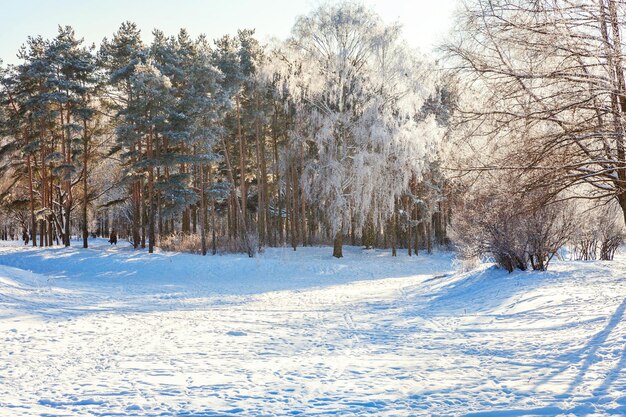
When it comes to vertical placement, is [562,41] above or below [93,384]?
above

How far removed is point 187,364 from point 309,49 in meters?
21.6

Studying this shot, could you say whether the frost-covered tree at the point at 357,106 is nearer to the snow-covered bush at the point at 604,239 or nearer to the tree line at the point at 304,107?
the tree line at the point at 304,107

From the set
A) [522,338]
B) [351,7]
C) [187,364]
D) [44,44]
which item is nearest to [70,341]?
[187,364]

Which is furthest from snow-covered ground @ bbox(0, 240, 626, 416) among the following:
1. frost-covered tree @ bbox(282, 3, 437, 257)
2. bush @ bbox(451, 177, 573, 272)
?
frost-covered tree @ bbox(282, 3, 437, 257)

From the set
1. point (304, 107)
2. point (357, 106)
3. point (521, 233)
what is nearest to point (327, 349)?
point (521, 233)

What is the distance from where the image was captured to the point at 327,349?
23.4ft

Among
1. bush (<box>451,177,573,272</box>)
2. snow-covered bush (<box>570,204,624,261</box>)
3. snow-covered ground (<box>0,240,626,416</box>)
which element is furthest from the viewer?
snow-covered bush (<box>570,204,624,261</box>)

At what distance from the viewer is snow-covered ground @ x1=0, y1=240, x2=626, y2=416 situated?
4723mm

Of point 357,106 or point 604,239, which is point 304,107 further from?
point 604,239

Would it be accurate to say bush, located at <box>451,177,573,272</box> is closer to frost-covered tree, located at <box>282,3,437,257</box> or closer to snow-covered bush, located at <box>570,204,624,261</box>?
snow-covered bush, located at <box>570,204,624,261</box>

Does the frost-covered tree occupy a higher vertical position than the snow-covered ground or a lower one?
higher

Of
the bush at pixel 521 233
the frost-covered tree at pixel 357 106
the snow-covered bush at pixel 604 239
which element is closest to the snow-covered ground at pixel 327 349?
the bush at pixel 521 233

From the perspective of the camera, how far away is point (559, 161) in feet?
25.6

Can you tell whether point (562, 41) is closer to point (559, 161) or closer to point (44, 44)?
point (559, 161)
